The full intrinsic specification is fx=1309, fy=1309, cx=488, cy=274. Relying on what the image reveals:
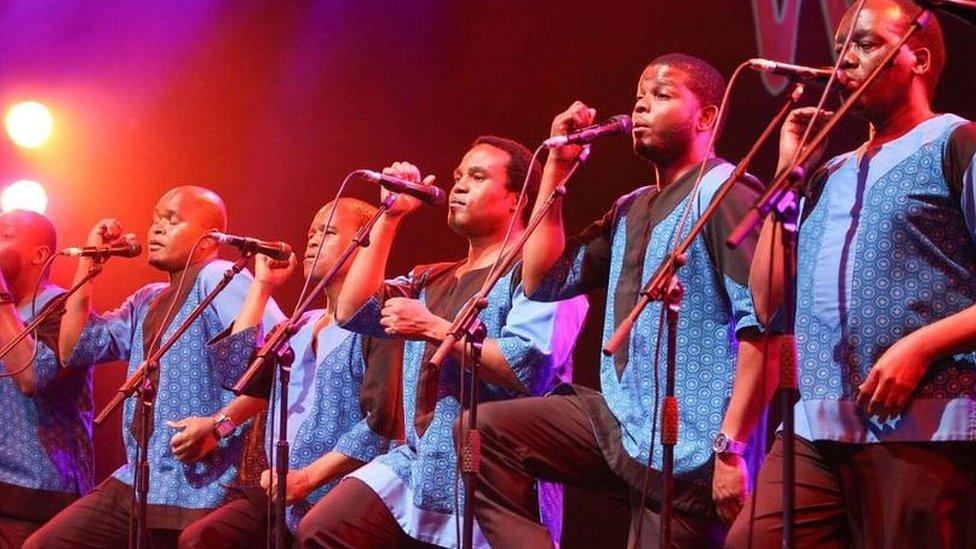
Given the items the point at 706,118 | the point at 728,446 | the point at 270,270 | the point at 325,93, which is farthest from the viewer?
the point at 325,93

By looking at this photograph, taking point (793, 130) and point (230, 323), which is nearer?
point (793, 130)

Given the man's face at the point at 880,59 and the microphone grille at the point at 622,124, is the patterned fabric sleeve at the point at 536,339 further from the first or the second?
the man's face at the point at 880,59

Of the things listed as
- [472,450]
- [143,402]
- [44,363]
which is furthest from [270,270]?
[472,450]

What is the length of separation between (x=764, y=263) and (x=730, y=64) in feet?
6.59

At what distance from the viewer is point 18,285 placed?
20.9 ft

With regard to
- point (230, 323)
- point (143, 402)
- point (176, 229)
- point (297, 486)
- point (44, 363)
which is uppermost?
point (176, 229)

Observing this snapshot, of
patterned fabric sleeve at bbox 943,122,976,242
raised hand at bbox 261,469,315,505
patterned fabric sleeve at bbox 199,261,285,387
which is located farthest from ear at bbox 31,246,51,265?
patterned fabric sleeve at bbox 943,122,976,242

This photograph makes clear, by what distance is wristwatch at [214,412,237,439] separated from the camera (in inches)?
195

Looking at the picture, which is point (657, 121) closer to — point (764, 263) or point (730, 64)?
point (764, 263)

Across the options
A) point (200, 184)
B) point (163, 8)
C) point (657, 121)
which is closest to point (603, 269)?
point (657, 121)

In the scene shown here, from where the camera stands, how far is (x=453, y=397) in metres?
4.01

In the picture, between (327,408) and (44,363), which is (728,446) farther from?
(44,363)

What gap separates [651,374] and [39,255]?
3.99 metres

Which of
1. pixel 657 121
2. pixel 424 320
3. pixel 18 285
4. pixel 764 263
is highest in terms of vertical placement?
pixel 657 121
